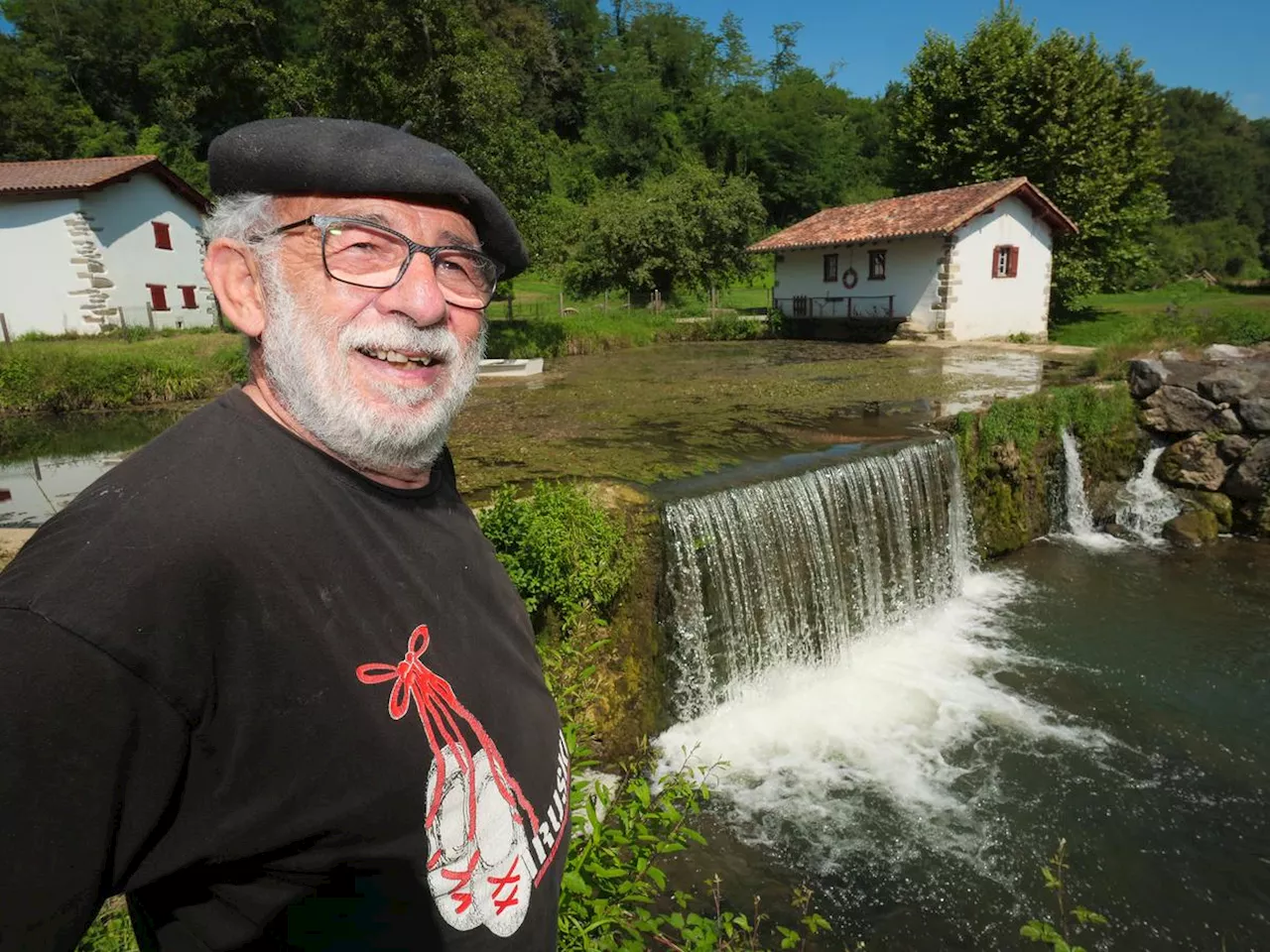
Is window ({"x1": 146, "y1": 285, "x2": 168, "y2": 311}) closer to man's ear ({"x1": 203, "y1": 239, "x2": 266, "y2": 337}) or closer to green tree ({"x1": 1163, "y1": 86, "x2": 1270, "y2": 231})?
man's ear ({"x1": 203, "y1": 239, "x2": 266, "y2": 337})

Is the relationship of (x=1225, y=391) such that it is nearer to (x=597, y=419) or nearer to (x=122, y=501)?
(x=597, y=419)

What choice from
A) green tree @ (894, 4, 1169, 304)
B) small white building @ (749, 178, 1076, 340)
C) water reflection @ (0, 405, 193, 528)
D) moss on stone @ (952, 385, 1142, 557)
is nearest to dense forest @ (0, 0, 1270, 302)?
green tree @ (894, 4, 1169, 304)

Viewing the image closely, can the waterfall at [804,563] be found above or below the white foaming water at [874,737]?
above

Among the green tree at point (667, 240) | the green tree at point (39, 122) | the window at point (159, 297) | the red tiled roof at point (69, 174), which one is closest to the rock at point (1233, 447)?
the green tree at point (667, 240)

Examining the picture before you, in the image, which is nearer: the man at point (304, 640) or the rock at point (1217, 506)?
the man at point (304, 640)

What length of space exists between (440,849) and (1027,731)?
671 centimetres

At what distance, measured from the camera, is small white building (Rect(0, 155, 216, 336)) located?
21.1m

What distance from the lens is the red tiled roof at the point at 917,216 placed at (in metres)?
21.8

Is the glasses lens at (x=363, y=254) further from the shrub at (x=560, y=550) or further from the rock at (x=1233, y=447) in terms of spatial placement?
the rock at (x=1233, y=447)

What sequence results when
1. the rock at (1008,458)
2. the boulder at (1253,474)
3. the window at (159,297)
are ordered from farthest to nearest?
the window at (159,297), the boulder at (1253,474), the rock at (1008,458)

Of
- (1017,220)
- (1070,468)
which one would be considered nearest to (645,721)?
(1070,468)

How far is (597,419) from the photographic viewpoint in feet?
35.0

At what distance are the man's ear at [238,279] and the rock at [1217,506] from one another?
13216 millimetres

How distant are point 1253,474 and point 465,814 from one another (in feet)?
44.2
